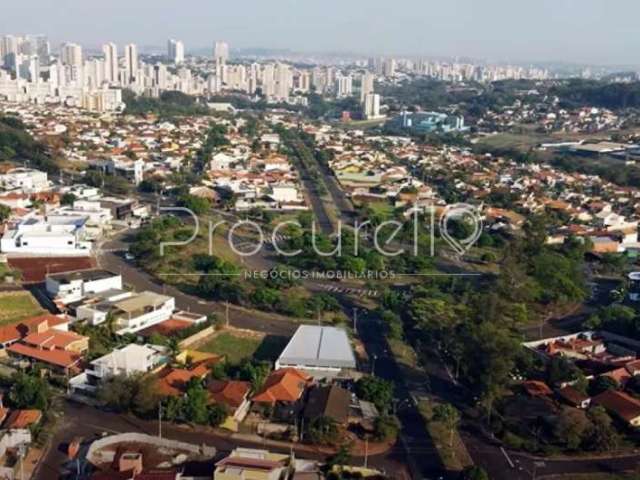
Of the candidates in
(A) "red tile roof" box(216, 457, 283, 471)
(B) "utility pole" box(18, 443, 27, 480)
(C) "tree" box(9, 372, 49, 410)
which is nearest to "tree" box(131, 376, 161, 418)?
(C) "tree" box(9, 372, 49, 410)

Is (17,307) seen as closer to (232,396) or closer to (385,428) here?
(232,396)

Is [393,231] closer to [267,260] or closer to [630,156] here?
[267,260]

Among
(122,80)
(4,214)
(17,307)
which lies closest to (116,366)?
(17,307)

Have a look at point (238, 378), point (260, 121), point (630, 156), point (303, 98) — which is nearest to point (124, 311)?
point (238, 378)

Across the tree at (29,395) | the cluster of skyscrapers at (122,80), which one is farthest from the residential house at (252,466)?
the cluster of skyscrapers at (122,80)

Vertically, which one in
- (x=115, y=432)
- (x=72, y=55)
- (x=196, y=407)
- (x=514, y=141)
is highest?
(x=72, y=55)

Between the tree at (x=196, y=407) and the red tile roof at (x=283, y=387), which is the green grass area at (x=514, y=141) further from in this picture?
the tree at (x=196, y=407)
